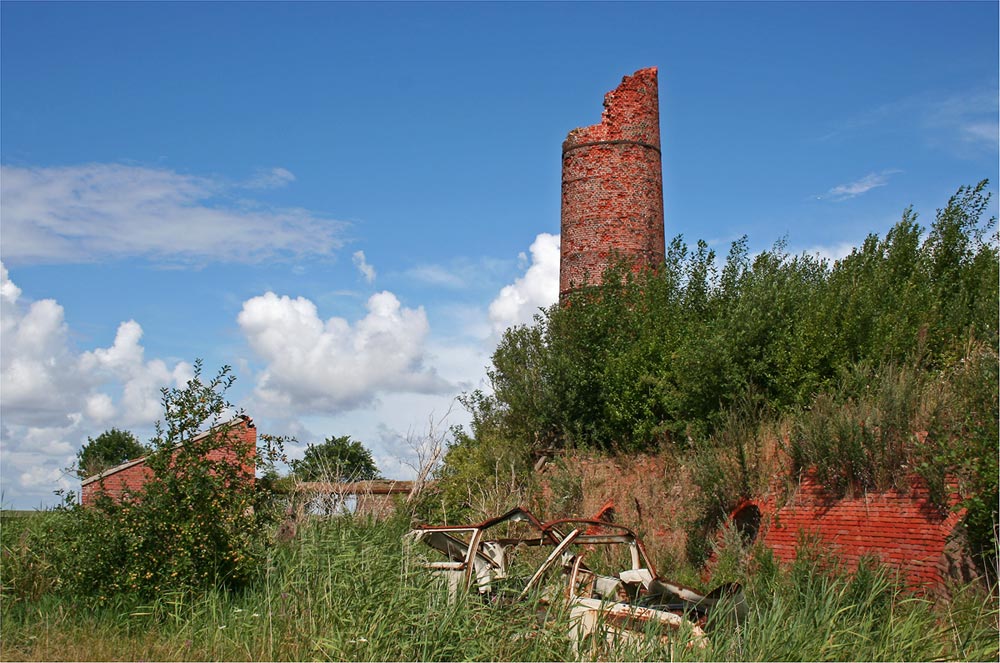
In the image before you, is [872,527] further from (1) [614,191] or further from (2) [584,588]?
(1) [614,191]

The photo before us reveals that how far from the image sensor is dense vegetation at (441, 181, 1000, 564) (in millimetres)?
12414

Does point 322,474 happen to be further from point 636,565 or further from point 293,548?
point 636,565

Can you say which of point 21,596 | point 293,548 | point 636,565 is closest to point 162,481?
point 293,548

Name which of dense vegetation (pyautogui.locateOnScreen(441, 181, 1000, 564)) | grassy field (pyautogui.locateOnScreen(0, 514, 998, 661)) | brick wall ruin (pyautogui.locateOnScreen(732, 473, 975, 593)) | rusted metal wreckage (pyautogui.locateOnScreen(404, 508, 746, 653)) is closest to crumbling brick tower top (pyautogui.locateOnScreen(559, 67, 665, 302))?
dense vegetation (pyautogui.locateOnScreen(441, 181, 1000, 564))

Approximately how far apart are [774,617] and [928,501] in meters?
4.64

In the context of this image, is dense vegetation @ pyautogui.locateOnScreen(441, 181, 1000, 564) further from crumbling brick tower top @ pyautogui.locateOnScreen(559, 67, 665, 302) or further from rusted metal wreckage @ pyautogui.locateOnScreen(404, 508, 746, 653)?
rusted metal wreckage @ pyautogui.locateOnScreen(404, 508, 746, 653)

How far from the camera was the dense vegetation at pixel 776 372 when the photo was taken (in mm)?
12414

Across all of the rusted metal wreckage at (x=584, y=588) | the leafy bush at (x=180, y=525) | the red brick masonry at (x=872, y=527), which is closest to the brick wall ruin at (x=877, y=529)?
the red brick masonry at (x=872, y=527)

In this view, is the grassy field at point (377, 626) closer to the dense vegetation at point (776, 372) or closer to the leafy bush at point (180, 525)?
the leafy bush at point (180, 525)

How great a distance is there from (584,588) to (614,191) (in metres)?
15.4

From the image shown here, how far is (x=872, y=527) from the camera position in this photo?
12141mm

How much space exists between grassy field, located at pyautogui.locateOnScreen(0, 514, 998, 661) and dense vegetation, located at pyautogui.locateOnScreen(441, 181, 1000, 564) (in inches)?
99.6

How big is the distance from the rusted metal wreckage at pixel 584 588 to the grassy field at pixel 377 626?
174 millimetres

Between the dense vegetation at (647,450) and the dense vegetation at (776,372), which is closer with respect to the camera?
the dense vegetation at (647,450)
